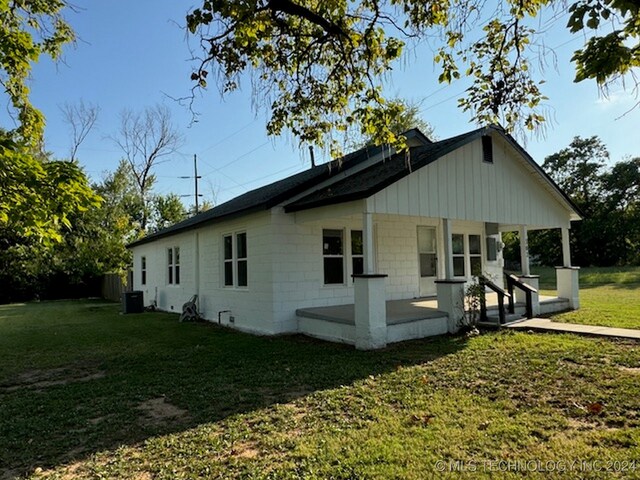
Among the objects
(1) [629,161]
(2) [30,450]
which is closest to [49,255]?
(2) [30,450]

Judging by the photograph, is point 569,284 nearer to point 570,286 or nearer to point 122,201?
point 570,286

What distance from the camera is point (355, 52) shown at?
6.33 metres

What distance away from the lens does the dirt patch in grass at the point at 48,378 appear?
5.77 m

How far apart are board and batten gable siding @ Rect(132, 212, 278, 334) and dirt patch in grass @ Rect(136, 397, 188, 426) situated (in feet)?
13.7

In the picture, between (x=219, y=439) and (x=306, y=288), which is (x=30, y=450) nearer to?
(x=219, y=439)

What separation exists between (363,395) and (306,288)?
478 cm

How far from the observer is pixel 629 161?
3053 cm

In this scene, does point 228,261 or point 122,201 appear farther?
point 122,201

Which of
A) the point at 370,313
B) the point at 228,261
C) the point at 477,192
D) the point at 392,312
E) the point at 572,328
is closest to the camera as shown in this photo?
the point at 370,313

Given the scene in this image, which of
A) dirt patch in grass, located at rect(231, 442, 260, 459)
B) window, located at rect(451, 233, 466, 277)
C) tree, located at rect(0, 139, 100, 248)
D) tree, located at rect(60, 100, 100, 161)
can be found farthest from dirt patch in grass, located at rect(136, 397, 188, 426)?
tree, located at rect(60, 100, 100, 161)

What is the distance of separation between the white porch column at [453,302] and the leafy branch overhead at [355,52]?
11.5 feet

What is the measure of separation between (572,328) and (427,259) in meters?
4.48

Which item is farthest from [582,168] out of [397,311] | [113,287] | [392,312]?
[113,287]

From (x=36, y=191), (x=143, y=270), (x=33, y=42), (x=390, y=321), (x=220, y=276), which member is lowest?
(x=390, y=321)
